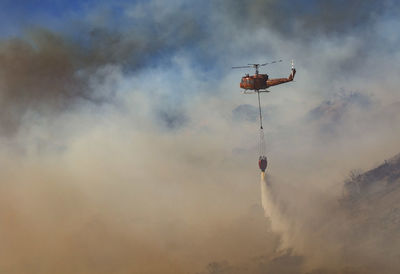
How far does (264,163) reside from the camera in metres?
131

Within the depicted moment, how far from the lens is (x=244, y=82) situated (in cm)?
12556

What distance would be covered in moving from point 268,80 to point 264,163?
2163 centimetres

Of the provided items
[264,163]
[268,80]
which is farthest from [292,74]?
[264,163]

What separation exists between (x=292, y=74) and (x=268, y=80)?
6.05 metres

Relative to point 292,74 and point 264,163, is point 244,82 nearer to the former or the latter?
point 292,74

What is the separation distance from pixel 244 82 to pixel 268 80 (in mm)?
6014

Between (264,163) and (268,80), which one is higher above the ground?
(268,80)

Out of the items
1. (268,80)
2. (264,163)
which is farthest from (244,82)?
(264,163)

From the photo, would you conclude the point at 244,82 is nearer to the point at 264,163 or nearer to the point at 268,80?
the point at 268,80

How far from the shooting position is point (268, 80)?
125625 mm

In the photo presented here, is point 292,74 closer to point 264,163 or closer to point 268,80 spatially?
point 268,80

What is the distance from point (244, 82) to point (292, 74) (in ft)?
39.1

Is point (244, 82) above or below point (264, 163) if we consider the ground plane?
above

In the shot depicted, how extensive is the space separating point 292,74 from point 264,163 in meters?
24.1
